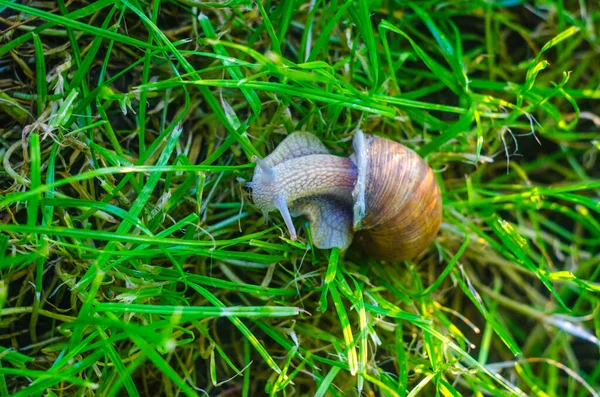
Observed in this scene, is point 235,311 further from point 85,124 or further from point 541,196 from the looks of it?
point 541,196

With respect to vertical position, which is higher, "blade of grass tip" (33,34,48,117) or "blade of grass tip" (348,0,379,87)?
"blade of grass tip" (348,0,379,87)

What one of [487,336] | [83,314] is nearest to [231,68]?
[83,314]

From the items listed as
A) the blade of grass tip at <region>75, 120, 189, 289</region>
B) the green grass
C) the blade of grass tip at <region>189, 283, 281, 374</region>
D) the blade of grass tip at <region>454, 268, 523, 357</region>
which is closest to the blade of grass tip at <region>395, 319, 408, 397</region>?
the green grass

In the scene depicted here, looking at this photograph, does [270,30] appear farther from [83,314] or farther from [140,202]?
[83,314]

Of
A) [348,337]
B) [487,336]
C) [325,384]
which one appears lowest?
[487,336]

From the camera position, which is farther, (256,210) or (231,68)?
(256,210)

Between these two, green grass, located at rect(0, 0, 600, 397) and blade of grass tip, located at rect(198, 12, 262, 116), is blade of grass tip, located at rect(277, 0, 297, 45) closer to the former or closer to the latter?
green grass, located at rect(0, 0, 600, 397)
